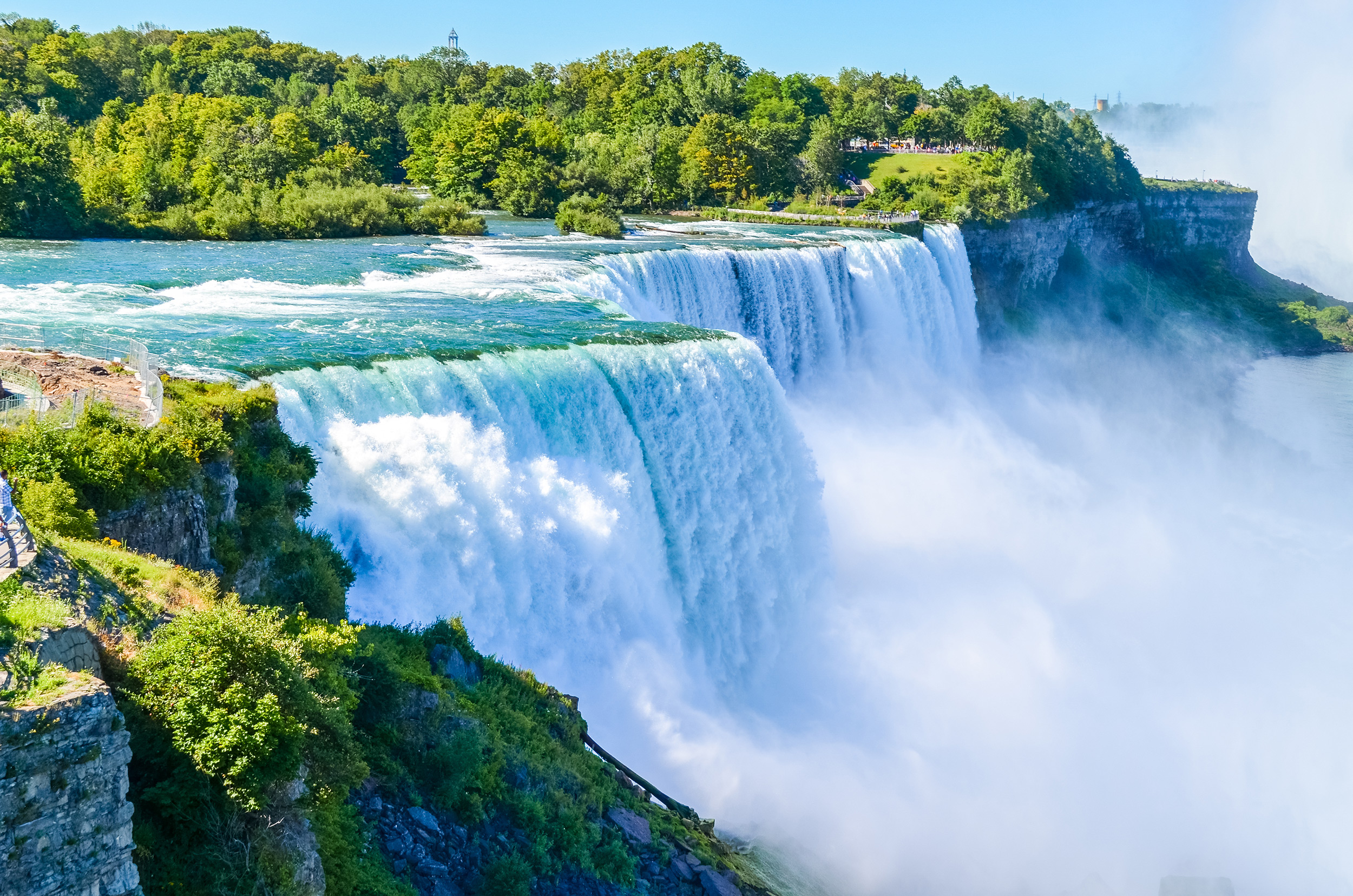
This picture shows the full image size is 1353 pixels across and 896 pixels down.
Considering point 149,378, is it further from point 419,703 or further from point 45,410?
point 419,703

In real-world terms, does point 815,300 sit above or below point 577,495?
above

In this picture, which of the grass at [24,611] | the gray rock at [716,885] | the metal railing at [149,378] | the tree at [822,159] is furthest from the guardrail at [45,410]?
the tree at [822,159]

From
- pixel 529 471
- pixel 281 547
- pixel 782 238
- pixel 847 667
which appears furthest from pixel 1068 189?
pixel 281 547

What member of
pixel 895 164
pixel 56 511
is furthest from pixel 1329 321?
pixel 56 511

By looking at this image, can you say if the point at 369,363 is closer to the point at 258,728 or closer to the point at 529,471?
the point at 529,471

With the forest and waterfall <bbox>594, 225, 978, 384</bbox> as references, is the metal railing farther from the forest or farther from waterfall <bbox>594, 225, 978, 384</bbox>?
the forest

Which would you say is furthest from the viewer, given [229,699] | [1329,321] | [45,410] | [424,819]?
[1329,321]
